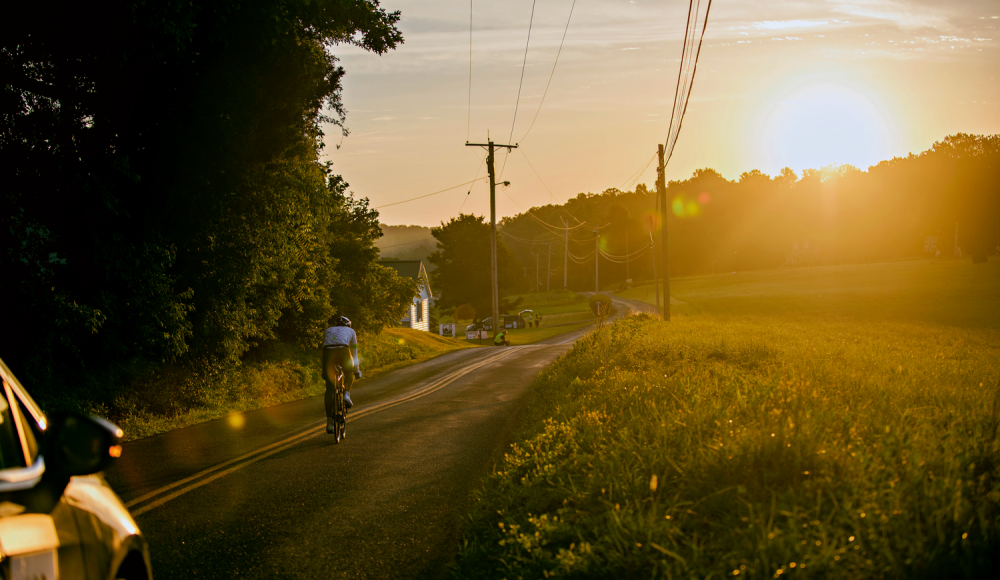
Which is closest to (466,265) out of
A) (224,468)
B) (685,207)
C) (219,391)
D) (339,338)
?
(685,207)

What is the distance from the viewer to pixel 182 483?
7965 millimetres

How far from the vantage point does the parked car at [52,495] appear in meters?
2.15

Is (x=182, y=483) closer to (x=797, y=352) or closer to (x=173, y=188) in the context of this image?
(x=173, y=188)

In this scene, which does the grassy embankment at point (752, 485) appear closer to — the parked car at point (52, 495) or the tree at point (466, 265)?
the parked car at point (52, 495)

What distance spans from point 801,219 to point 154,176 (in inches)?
4864

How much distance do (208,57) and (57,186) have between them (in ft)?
13.9

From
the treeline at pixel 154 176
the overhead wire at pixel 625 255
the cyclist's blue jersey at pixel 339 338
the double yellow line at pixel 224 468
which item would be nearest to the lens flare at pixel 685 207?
the overhead wire at pixel 625 255

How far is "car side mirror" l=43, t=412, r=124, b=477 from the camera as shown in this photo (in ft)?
7.87

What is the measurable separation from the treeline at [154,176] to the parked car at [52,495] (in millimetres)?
10074

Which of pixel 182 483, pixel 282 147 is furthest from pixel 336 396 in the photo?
pixel 282 147

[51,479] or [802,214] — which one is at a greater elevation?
[802,214]

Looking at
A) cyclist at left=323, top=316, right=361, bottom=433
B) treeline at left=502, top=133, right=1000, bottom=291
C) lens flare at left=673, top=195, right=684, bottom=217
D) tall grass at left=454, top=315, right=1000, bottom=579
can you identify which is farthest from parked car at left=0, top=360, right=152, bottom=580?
lens flare at left=673, top=195, right=684, bottom=217

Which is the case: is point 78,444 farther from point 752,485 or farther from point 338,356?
point 338,356

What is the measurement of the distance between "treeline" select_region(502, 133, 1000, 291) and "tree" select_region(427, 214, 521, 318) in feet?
75.0
